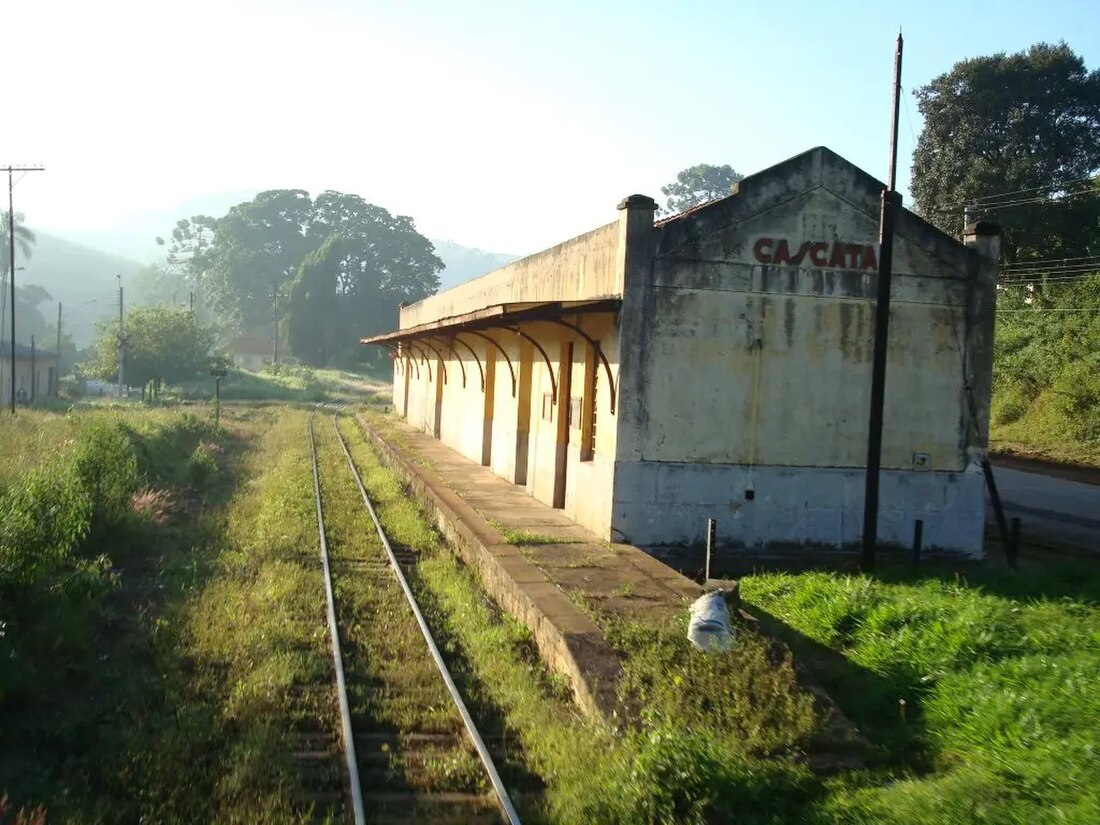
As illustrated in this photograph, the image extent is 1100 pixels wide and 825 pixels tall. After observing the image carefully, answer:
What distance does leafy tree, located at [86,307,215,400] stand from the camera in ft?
177

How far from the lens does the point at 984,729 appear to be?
656 centimetres

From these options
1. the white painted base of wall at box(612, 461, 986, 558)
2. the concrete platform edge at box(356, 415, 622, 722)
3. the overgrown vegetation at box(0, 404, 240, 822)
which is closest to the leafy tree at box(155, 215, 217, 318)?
the overgrown vegetation at box(0, 404, 240, 822)

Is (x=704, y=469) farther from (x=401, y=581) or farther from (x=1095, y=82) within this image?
(x=1095, y=82)

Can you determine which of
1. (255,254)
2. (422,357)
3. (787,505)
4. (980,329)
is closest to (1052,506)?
(980,329)

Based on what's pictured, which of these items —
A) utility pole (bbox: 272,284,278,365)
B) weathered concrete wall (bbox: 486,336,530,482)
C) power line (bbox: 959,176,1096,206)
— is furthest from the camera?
utility pole (bbox: 272,284,278,365)

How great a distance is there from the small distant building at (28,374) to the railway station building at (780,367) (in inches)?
1377

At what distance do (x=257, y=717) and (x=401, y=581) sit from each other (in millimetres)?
4155

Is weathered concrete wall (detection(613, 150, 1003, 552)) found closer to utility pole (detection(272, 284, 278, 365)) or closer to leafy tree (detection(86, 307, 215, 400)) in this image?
leafy tree (detection(86, 307, 215, 400))

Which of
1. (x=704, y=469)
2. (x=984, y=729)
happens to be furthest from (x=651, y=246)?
(x=984, y=729)

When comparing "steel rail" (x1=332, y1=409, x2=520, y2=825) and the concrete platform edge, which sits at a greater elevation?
the concrete platform edge

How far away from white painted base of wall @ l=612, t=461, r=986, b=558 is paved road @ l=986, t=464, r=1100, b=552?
130 inches

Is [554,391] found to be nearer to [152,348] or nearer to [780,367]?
[780,367]

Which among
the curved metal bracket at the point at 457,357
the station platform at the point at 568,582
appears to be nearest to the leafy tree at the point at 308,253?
the curved metal bracket at the point at 457,357

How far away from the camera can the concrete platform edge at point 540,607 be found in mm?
7027
